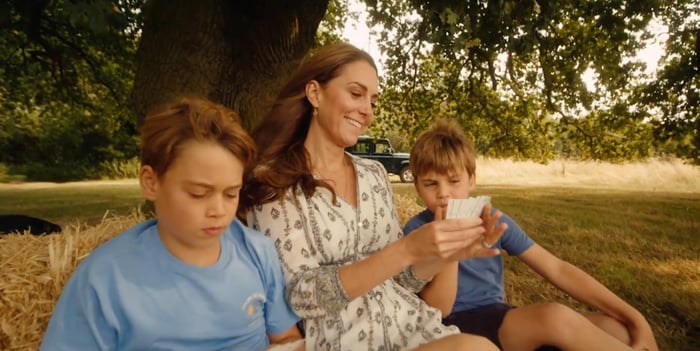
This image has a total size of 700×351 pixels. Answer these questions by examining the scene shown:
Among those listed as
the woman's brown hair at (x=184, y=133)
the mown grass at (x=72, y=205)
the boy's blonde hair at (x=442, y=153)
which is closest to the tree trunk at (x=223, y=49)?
the boy's blonde hair at (x=442, y=153)

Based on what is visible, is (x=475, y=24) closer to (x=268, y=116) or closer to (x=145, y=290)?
(x=268, y=116)

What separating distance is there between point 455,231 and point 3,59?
1006 centimetres

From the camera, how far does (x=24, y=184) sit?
21750 millimetres

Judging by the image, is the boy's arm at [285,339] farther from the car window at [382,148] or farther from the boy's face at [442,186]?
the car window at [382,148]

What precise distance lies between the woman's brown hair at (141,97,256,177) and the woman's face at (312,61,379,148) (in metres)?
0.49

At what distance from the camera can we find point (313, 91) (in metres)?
2.09

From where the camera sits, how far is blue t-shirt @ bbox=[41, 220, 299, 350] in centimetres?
135

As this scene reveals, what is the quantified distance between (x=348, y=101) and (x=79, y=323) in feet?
4.26

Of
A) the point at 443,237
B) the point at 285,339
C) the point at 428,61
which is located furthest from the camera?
the point at 428,61

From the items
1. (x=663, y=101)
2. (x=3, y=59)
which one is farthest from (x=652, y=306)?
(x=3, y=59)

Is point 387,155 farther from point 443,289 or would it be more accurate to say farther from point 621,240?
point 443,289

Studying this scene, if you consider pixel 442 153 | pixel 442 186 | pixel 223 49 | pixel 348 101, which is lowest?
pixel 442 186

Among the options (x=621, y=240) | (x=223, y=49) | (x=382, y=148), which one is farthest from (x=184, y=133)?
(x=382, y=148)

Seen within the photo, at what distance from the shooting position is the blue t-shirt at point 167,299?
53.0 inches
